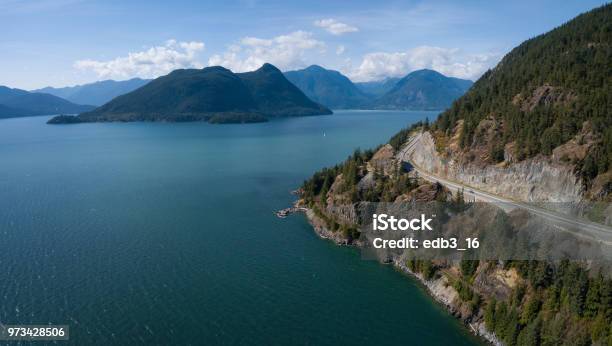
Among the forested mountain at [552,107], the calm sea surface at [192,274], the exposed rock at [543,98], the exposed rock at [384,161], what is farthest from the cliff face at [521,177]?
the calm sea surface at [192,274]

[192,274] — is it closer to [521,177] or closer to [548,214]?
[548,214]

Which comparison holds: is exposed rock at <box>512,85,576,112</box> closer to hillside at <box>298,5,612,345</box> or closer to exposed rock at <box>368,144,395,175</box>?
hillside at <box>298,5,612,345</box>

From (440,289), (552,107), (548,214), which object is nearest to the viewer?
(440,289)

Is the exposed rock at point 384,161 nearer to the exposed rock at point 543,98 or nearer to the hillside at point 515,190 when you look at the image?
the hillside at point 515,190

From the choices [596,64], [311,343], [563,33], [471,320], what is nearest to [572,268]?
[471,320]

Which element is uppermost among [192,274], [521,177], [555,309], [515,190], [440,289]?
[521,177]

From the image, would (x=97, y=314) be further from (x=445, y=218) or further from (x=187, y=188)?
(x=187, y=188)

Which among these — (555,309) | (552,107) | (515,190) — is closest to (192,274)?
(555,309)
